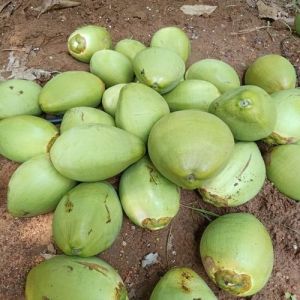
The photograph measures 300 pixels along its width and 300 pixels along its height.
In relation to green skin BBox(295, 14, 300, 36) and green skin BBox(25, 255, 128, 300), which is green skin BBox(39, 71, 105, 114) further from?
green skin BBox(295, 14, 300, 36)

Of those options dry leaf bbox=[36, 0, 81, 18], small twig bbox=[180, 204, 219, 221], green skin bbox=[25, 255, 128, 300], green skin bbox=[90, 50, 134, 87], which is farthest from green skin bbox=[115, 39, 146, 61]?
green skin bbox=[25, 255, 128, 300]

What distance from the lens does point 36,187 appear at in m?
1.87

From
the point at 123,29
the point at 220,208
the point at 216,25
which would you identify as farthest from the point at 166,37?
the point at 220,208

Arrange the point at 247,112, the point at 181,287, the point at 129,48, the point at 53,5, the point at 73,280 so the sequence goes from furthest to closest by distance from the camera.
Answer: the point at 53,5 < the point at 129,48 < the point at 247,112 < the point at 181,287 < the point at 73,280

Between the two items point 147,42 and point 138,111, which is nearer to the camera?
point 138,111

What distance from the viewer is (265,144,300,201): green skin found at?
2.13m

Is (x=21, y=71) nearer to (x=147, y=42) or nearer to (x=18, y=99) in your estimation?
(x=18, y=99)

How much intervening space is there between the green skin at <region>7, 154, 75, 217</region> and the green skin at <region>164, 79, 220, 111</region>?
71 cm

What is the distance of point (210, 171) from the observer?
170 cm

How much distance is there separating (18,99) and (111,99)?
51 centimetres

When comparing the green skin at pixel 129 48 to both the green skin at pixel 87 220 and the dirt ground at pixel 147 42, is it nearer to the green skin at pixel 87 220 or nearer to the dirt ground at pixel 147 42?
the dirt ground at pixel 147 42

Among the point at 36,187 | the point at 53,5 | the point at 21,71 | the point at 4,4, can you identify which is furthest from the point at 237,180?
the point at 4,4

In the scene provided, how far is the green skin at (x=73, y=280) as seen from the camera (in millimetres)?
1644

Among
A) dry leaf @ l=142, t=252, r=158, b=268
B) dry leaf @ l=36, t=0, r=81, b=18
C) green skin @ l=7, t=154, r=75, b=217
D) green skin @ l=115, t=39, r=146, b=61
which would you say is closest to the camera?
green skin @ l=7, t=154, r=75, b=217
